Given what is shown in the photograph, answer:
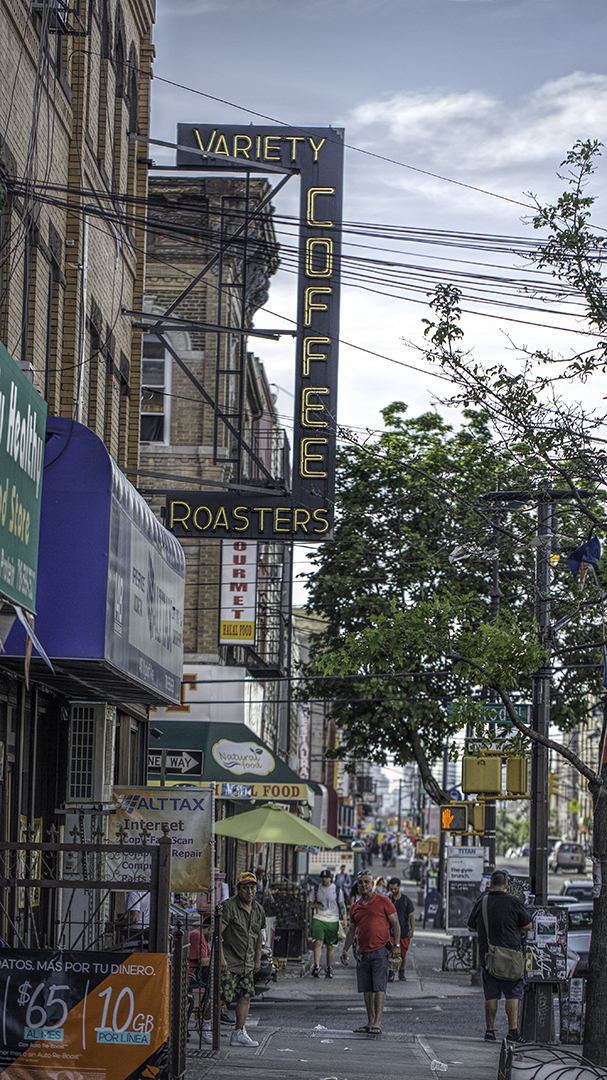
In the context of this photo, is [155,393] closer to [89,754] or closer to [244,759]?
[244,759]

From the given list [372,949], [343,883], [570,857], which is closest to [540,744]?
[372,949]

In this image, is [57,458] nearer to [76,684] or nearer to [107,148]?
[76,684]

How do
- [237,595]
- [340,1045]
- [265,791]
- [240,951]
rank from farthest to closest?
1. [237,595]
2. [265,791]
3. [340,1045]
4. [240,951]

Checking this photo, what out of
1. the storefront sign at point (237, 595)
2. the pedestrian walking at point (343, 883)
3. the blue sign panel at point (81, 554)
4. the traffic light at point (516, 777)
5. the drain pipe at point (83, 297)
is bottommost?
the pedestrian walking at point (343, 883)

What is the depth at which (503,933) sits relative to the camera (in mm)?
13664

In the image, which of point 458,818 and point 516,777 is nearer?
point 516,777

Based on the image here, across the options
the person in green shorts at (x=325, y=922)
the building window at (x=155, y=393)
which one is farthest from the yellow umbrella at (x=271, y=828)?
the building window at (x=155, y=393)

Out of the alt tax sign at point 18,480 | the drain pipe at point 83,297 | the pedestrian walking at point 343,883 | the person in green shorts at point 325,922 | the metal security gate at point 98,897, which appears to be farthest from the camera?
the pedestrian walking at point 343,883

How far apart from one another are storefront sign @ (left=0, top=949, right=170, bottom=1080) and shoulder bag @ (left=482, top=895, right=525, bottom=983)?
6.62 m

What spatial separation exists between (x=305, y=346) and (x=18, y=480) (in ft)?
36.0

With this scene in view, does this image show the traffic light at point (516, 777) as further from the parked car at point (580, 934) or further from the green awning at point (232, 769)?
the green awning at point (232, 769)

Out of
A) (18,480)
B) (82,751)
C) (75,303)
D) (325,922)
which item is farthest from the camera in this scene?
(325,922)

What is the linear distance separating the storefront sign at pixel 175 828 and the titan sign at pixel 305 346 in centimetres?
A: 548

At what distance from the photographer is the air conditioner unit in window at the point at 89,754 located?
1465cm
